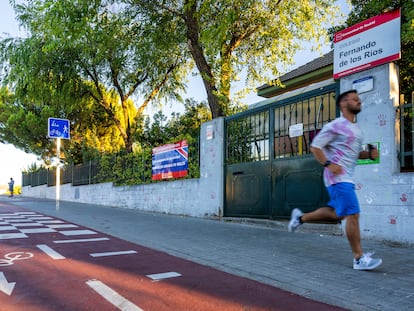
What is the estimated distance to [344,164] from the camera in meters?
4.39

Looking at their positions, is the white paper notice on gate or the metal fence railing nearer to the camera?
the white paper notice on gate

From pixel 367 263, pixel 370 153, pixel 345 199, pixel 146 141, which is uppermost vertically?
pixel 146 141

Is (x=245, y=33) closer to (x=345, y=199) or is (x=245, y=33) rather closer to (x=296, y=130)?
(x=296, y=130)

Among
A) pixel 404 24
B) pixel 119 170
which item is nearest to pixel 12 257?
pixel 404 24

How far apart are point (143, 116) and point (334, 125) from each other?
632 inches

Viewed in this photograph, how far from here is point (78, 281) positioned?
423cm

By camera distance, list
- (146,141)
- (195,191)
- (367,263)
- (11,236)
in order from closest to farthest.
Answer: (367,263) < (11,236) < (195,191) < (146,141)

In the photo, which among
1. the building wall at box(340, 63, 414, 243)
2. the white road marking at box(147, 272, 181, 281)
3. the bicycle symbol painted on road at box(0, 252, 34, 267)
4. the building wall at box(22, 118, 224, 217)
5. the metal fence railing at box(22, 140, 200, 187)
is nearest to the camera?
the white road marking at box(147, 272, 181, 281)

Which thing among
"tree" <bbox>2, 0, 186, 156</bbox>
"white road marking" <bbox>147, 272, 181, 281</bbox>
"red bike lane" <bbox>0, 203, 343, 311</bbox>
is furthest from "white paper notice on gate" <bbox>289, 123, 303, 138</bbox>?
"tree" <bbox>2, 0, 186, 156</bbox>

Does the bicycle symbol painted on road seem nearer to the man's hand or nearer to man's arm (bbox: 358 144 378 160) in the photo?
the man's hand

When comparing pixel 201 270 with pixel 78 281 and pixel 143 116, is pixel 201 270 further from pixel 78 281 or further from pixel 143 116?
pixel 143 116

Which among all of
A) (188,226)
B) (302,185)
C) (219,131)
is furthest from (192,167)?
(302,185)

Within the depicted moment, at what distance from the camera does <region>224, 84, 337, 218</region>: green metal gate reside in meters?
8.14

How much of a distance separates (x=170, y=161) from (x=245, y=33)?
15.8 feet
